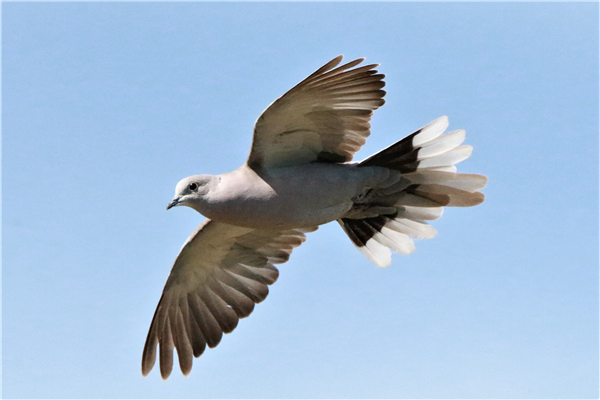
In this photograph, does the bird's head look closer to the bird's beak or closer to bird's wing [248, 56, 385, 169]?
the bird's beak

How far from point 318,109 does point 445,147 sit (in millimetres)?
1251

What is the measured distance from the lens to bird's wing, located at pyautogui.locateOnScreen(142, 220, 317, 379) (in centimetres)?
844

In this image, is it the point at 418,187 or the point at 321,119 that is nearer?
the point at 321,119

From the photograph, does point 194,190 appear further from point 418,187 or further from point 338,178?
point 418,187

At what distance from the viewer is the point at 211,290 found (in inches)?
343

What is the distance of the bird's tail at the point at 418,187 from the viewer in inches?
284

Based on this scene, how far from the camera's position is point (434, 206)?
24.8ft

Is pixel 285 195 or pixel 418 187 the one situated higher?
pixel 418 187

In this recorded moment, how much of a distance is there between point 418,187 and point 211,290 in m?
2.68

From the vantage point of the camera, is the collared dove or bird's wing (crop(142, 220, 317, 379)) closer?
the collared dove

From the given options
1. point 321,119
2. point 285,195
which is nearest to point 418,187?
point 321,119

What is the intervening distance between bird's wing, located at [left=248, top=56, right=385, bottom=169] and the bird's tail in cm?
35

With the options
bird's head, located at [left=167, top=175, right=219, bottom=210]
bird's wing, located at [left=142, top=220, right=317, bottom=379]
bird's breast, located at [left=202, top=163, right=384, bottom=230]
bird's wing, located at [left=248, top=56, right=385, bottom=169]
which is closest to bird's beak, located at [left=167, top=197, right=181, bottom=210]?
bird's head, located at [left=167, top=175, right=219, bottom=210]

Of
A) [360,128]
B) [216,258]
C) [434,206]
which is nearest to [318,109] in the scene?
[360,128]
